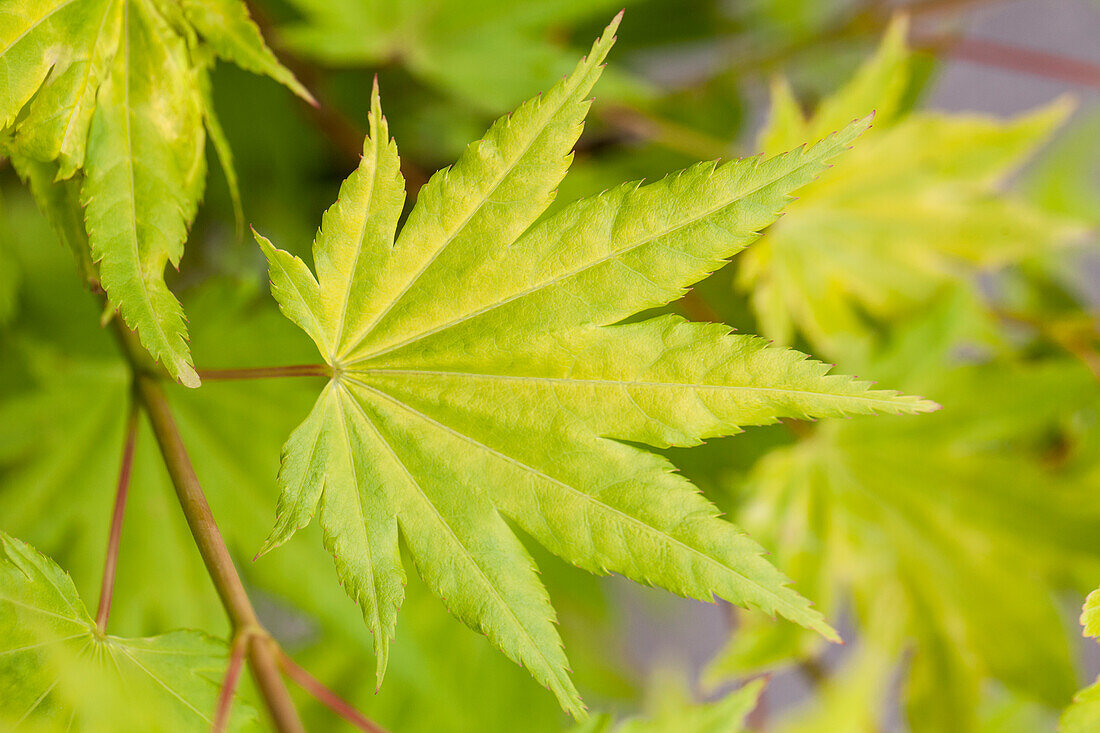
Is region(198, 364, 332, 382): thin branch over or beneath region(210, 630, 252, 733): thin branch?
over

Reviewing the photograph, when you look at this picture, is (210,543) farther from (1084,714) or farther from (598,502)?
(1084,714)

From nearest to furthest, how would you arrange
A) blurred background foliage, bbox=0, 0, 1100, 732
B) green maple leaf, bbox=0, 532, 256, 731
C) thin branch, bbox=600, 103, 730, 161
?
green maple leaf, bbox=0, 532, 256, 731, blurred background foliage, bbox=0, 0, 1100, 732, thin branch, bbox=600, 103, 730, 161

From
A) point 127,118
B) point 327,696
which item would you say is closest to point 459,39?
point 127,118

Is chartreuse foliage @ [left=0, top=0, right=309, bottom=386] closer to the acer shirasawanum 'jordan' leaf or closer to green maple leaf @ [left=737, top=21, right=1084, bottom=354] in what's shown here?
the acer shirasawanum 'jordan' leaf

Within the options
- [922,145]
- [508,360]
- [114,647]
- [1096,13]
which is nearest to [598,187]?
[922,145]

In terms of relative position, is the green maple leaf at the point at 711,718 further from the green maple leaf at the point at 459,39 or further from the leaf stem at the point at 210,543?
the green maple leaf at the point at 459,39

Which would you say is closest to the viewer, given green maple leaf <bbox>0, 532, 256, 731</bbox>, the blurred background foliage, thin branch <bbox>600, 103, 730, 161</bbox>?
green maple leaf <bbox>0, 532, 256, 731</bbox>

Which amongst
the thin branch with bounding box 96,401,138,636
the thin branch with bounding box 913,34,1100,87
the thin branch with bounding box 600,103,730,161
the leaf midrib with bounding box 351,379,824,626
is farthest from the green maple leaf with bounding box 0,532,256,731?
the thin branch with bounding box 913,34,1100,87


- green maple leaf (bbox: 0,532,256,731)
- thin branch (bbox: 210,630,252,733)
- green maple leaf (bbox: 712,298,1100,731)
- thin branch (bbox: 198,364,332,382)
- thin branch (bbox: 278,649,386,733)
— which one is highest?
thin branch (bbox: 198,364,332,382)
